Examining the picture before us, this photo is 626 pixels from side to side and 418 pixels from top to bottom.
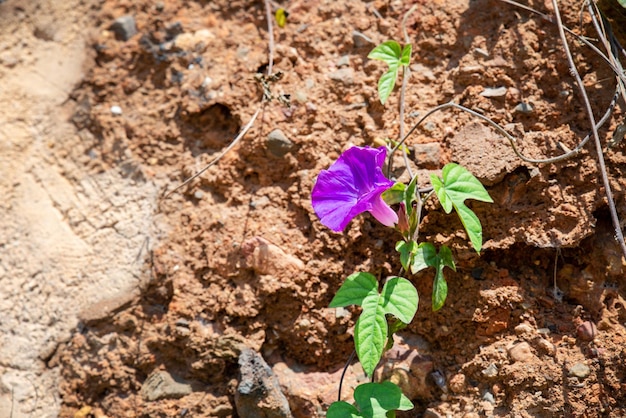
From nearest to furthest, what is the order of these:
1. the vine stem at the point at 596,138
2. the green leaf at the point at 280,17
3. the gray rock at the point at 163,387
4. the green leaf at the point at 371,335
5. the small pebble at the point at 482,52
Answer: the green leaf at the point at 371,335 → the vine stem at the point at 596,138 → the gray rock at the point at 163,387 → the small pebble at the point at 482,52 → the green leaf at the point at 280,17

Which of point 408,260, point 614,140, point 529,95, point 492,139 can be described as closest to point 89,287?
point 408,260

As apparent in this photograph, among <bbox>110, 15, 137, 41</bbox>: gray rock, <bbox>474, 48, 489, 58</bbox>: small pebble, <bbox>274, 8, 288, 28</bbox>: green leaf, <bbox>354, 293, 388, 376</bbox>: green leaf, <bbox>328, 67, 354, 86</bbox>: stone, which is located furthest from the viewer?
<bbox>110, 15, 137, 41</bbox>: gray rock

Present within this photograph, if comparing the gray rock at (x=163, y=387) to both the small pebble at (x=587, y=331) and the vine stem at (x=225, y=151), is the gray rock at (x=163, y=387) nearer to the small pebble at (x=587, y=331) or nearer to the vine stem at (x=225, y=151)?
the vine stem at (x=225, y=151)

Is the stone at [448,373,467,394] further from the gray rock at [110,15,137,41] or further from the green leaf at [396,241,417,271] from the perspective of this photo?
the gray rock at [110,15,137,41]

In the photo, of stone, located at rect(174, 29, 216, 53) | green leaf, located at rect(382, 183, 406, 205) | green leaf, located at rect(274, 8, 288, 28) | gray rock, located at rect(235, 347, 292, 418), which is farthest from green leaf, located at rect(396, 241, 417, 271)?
stone, located at rect(174, 29, 216, 53)

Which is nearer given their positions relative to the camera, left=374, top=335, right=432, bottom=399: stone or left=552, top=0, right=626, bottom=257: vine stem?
left=552, top=0, right=626, bottom=257: vine stem

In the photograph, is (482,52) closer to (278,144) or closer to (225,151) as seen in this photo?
(278,144)

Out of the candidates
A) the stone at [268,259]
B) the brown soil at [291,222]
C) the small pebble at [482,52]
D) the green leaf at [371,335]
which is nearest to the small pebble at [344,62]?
the brown soil at [291,222]
